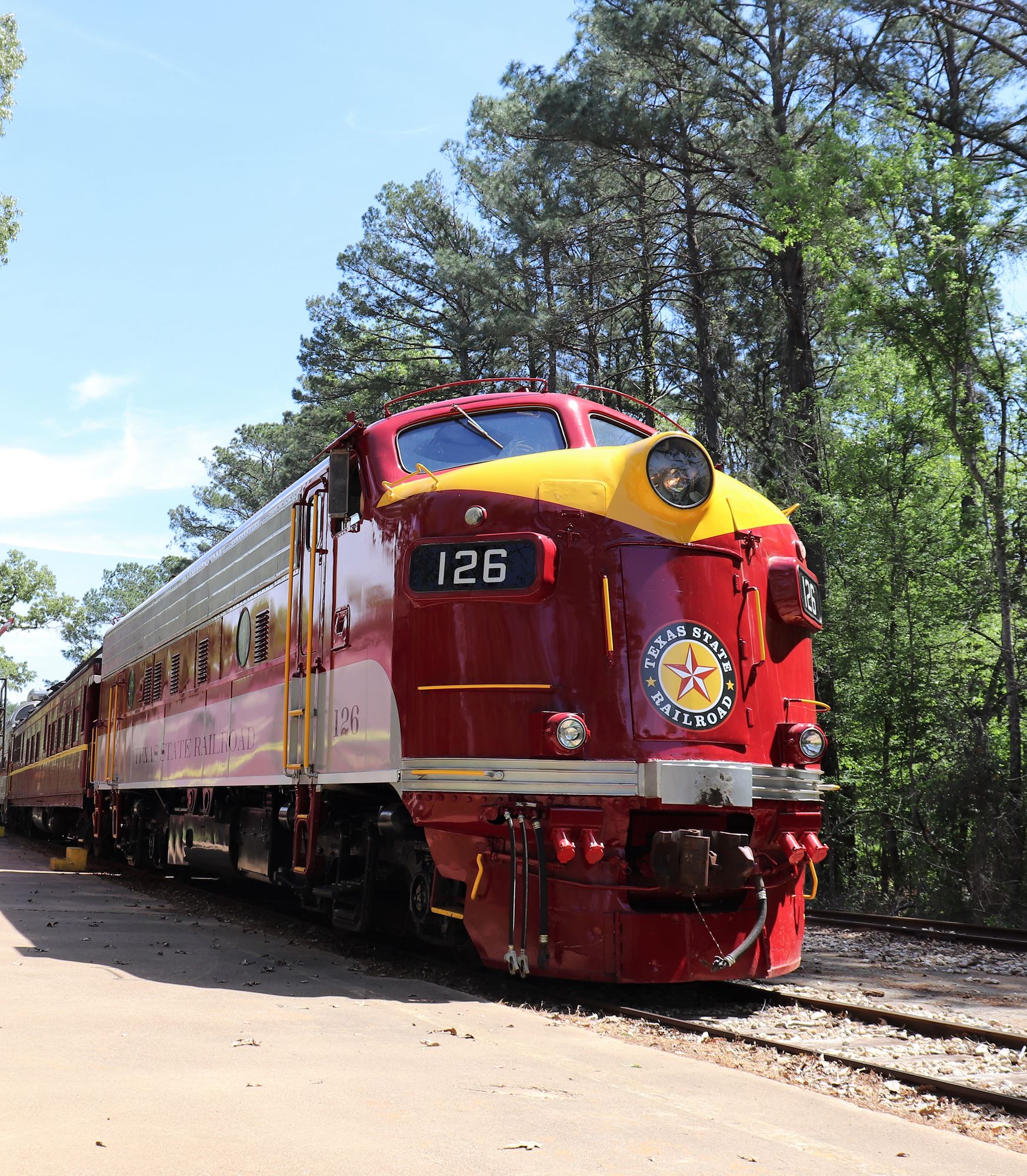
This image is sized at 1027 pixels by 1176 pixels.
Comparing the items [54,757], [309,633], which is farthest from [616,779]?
[54,757]

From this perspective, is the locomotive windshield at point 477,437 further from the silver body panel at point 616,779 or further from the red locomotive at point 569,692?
the silver body panel at point 616,779

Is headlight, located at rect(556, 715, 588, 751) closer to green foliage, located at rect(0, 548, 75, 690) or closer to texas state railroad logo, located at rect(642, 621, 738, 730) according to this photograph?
texas state railroad logo, located at rect(642, 621, 738, 730)

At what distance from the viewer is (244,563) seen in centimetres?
1113

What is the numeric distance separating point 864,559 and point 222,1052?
13.4 metres

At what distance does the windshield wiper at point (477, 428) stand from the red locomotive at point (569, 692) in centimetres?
2

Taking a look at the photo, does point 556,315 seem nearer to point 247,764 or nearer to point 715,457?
point 715,457

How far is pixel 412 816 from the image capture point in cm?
706

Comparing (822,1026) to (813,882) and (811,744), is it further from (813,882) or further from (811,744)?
(811,744)

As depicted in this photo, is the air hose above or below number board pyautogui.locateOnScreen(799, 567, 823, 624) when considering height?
below

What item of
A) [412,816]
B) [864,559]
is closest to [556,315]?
[864,559]

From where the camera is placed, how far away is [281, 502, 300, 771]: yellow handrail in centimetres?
895

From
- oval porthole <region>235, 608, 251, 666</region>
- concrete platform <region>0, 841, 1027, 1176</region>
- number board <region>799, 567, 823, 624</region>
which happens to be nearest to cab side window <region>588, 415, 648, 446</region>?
number board <region>799, 567, 823, 624</region>

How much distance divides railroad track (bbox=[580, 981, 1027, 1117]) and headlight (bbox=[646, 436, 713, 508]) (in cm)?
298

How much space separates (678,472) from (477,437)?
5.22ft
